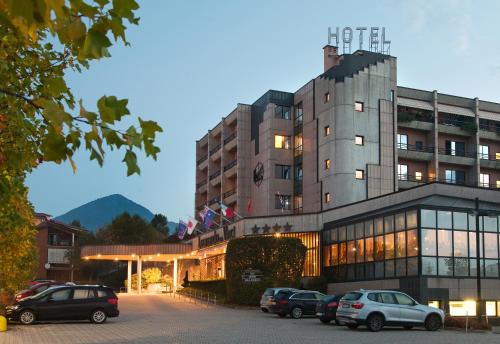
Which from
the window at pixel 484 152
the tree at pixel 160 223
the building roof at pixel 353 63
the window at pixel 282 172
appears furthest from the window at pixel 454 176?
the tree at pixel 160 223

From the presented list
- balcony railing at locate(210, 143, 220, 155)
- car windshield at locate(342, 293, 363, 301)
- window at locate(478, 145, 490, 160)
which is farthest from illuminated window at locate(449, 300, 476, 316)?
balcony railing at locate(210, 143, 220, 155)

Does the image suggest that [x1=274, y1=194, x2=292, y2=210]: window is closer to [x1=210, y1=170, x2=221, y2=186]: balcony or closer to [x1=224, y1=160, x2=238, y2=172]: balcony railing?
[x1=224, y1=160, x2=238, y2=172]: balcony railing

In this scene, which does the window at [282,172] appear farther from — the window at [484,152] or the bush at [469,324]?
the bush at [469,324]

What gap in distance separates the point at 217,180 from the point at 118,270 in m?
25.4

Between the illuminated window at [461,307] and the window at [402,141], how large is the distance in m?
24.2

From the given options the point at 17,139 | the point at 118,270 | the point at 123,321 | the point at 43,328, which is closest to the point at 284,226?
the point at 123,321

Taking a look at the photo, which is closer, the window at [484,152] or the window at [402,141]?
the window at [402,141]

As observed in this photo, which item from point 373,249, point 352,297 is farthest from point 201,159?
point 352,297

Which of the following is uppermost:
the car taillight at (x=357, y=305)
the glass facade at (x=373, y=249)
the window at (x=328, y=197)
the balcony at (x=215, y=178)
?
the balcony at (x=215, y=178)

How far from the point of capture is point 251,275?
46.1 metres

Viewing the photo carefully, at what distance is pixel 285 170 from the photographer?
Result: 66.4 m

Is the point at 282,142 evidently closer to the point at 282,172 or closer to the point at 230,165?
the point at 282,172

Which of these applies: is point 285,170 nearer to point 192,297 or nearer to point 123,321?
point 192,297

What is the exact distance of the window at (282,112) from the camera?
67.2 m
